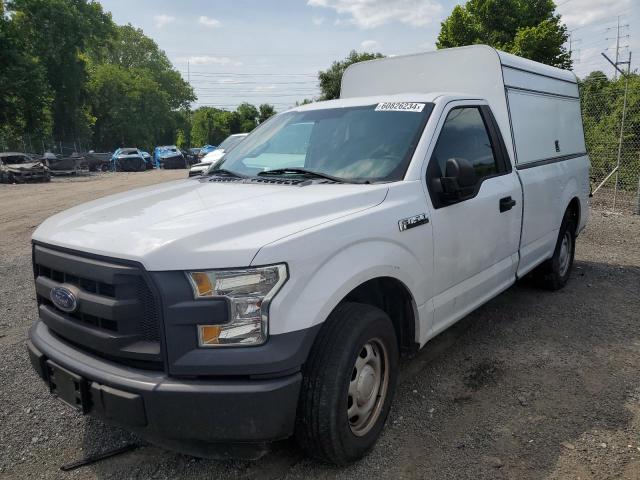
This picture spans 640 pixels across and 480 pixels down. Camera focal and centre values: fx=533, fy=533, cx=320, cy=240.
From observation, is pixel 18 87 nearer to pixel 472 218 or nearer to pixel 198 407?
pixel 472 218

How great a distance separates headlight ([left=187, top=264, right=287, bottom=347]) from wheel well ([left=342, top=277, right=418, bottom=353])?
0.83 m

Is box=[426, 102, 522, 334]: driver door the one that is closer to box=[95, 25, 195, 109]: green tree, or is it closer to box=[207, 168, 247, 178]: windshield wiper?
box=[207, 168, 247, 178]: windshield wiper

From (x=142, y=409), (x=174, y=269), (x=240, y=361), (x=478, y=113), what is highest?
(x=478, y=113)

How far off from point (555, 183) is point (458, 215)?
7.31ft

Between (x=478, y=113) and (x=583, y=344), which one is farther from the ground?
(x=478, y=113)

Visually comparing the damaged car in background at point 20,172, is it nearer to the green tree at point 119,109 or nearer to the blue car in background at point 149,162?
the blue car in background at point 149,162

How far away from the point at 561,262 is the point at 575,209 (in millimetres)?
665

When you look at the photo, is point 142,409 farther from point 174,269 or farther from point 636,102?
point 636,102

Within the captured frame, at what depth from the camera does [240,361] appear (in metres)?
2.22

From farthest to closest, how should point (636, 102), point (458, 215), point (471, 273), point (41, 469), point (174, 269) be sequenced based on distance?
point (636, 102)
point (471, 273)
point (458, 215)
point (41, 469)
point (174, 269)

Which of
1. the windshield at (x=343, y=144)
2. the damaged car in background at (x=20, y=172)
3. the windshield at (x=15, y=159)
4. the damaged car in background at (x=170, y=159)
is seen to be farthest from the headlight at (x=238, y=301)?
the damaged car in background at (x=170, y=159)

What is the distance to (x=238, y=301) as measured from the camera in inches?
88.0

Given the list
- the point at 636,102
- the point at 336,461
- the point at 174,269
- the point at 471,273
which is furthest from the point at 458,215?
the point at 636,102

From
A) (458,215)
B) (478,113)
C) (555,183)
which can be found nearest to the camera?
(458,215)
